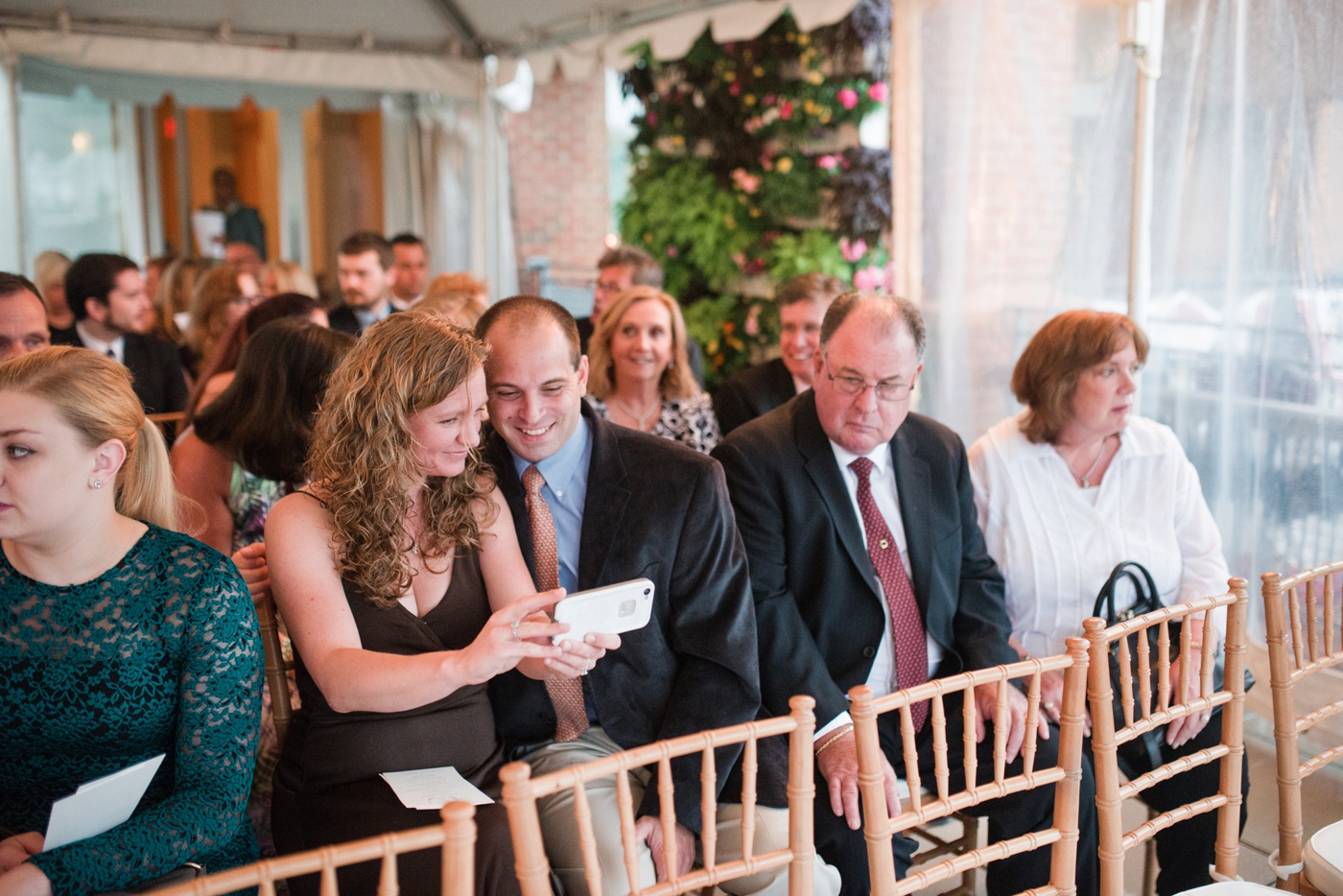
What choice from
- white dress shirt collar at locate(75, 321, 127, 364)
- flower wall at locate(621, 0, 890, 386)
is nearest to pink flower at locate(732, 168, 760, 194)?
flower wall at locate(621, 0, 890, 386)

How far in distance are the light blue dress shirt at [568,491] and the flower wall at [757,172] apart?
3.60m

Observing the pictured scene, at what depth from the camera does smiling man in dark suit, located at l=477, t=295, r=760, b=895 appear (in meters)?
2.23

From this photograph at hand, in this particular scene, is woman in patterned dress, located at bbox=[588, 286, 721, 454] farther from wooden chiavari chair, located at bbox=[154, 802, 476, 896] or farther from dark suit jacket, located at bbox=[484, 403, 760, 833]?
wooden chiavari chair, located at bbox=[154, 802, 476, 896]

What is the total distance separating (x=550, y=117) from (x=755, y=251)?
13.4 feet

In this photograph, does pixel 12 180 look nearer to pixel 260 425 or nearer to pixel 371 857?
pixel 260 425

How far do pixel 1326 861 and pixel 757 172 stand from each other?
A: 488 centimetres

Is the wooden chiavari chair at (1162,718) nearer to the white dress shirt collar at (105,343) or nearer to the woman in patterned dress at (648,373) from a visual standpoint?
the woman in patterned dress at (648,373)

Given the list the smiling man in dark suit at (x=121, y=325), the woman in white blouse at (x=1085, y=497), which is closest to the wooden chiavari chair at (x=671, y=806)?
the woman in white blouse at (x=1085, y=497)

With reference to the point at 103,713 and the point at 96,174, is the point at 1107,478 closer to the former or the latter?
the point at 103,713

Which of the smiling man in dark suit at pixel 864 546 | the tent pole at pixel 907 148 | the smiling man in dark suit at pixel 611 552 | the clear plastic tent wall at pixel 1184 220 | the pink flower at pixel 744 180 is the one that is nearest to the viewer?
the smiling man in dark suit at pixel 611 552

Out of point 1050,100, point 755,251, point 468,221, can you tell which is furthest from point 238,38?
point 1050,100

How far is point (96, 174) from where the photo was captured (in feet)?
37.1

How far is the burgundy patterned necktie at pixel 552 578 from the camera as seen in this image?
228 centimetres

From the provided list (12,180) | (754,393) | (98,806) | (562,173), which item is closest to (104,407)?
(98,806)
